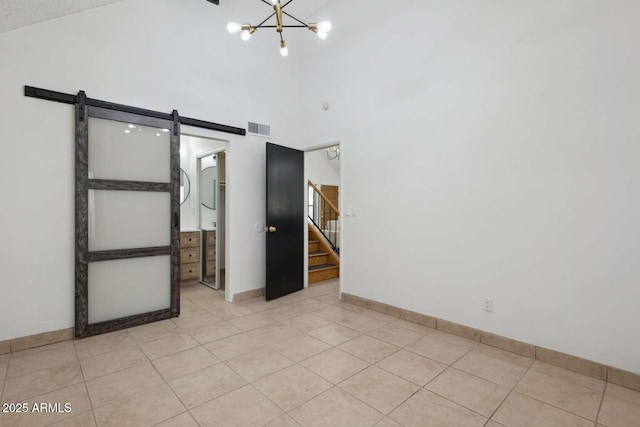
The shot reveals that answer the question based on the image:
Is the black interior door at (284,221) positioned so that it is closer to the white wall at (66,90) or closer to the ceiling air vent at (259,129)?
the ceiling air vent at (259,129)

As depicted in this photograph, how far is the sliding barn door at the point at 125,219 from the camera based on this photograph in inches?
122

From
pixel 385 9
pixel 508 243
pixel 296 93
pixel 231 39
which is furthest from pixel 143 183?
pixel 508 243

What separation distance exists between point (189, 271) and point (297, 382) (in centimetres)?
380

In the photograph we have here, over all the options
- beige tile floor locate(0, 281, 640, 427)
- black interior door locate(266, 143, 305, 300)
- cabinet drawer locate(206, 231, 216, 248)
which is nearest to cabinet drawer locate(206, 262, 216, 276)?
cabinet drawer locate(206, 231, 216, 248)

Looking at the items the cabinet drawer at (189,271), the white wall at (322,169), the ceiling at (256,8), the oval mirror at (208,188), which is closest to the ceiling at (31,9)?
the ceiling at (256,8)

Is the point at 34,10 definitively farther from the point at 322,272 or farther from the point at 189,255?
the point at 322,272

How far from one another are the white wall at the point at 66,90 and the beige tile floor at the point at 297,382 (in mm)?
708

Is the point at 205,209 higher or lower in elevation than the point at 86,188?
lower

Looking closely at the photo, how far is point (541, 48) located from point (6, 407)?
16.8 feet

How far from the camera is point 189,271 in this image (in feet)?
17.7

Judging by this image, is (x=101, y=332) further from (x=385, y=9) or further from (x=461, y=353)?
(x=385, y=9)

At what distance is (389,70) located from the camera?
3.84 m

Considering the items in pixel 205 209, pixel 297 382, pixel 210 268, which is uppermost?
pixel 205 209

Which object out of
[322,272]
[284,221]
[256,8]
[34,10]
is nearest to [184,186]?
[284,221]
